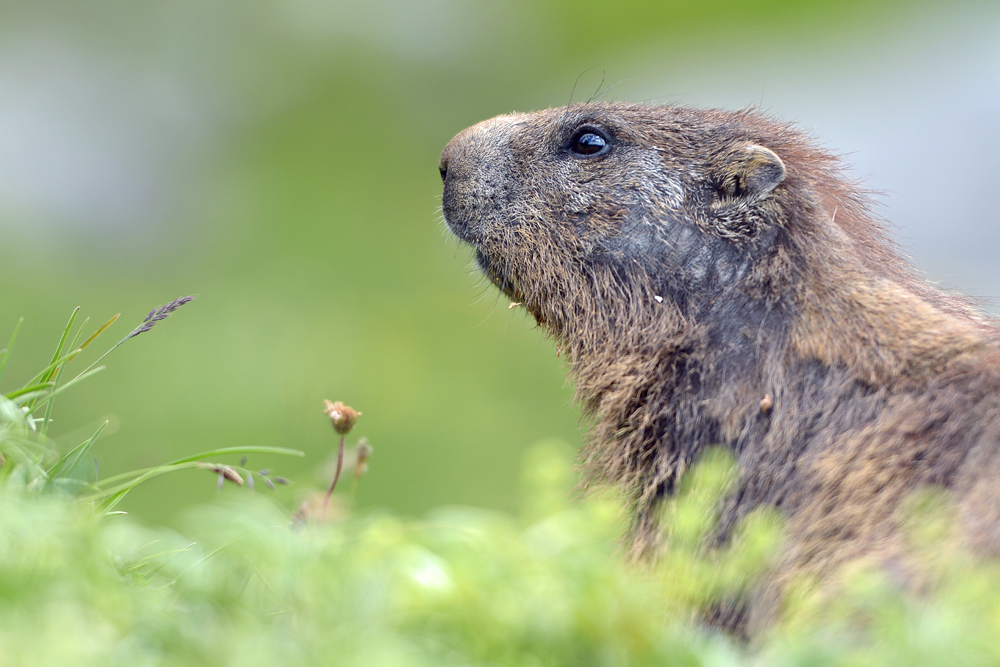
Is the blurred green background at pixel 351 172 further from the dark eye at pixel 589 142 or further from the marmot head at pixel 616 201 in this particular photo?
the dark eye at pixel 589 142

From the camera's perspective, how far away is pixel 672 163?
2.70 meters

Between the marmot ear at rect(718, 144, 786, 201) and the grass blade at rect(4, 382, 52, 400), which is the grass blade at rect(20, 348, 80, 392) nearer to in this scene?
the grass blade at rect(4, 382, 52, 400)

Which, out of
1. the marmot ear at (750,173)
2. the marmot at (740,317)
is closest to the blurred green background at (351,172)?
the marmot at (740,317)

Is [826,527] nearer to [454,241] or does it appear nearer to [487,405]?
[454,241]

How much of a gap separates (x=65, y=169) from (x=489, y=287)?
6784 mm

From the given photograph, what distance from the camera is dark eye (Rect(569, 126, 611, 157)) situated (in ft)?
9.26

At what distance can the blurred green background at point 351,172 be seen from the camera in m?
6.95

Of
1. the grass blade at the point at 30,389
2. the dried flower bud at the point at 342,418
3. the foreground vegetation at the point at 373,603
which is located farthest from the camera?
the dried flower bud at the point at 342,418

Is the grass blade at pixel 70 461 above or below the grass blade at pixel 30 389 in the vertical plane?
below

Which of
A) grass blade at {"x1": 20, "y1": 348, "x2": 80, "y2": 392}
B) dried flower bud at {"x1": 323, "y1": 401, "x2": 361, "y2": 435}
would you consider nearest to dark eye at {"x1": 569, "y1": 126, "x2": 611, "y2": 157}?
dried flower bud at {"x1": 323, "y1": 401, "x2": 361, "y2": 435}

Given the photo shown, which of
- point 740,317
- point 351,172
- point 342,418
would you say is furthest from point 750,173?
point 351,172

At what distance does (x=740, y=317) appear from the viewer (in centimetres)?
228

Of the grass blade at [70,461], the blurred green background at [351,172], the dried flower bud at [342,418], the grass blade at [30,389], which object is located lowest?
the blurred green background at [351,172]

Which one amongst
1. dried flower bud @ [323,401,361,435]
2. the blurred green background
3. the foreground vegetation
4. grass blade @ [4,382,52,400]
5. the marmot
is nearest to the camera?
the foreground vegetation
